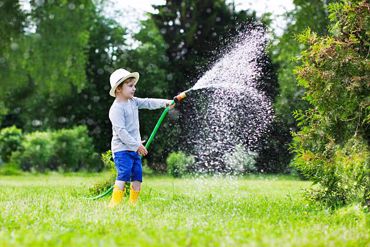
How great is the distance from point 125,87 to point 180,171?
39.5ft

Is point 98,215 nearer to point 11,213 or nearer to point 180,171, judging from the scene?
point 11,213

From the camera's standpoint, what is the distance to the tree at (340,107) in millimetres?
6082

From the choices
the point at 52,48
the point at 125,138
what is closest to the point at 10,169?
the point at 52,48

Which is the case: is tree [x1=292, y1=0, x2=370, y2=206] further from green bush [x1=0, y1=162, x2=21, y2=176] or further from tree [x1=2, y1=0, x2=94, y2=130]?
green bush [x1=0, y1=162, x2=21, y2=176]

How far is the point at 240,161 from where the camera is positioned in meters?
19.3

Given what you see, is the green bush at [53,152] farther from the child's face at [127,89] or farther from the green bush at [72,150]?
the child's face at [127,89]

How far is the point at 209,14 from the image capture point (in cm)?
2509

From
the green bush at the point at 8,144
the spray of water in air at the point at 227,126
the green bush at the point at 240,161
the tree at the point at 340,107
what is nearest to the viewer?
the tree at the point at 340,107

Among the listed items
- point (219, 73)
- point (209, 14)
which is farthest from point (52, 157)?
point (219, 73)

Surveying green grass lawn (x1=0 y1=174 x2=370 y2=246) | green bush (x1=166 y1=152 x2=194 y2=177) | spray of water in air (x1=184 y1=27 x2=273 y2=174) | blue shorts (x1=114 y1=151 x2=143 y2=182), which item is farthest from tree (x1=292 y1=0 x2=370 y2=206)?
green bush (x1=166 y1=152 x2=194 y2=177)

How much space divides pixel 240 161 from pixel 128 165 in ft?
41.6

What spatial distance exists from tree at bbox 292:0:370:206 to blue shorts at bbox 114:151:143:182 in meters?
1.94

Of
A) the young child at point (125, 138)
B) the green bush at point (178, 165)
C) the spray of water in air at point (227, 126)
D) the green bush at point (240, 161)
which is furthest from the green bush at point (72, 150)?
the young child at point (125, 138)

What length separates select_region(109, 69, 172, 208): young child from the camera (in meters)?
6.87
